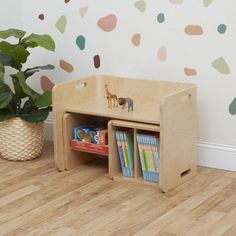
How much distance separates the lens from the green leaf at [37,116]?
9.93 feet

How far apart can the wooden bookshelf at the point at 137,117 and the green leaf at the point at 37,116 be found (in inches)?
5.5

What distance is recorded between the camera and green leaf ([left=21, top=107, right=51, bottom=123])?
3.03 m

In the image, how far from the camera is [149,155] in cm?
270

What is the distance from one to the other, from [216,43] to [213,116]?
36 centimetres

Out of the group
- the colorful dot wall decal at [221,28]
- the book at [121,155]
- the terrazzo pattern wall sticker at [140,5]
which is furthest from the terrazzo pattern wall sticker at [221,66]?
the book at [121,155]

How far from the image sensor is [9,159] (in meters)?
3.16

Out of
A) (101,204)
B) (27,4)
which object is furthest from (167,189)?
(27,4)

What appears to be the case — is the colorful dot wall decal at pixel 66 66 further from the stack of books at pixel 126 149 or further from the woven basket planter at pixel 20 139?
the stack of books at pixel 126 149

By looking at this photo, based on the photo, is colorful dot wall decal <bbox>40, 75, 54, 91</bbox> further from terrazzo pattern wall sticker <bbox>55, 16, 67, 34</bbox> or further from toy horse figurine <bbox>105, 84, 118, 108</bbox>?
toy horse figurine <bbox>105, 84, 118, 108</bbox>

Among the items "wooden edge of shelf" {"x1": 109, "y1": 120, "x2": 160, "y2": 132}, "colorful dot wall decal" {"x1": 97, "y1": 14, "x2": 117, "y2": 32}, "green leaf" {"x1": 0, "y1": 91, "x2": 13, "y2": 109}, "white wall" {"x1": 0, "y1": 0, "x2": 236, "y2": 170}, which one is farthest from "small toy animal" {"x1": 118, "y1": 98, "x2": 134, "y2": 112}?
"green leaf" {"x1": 0, "y1": 91, "x2": 13, "y2": 109}

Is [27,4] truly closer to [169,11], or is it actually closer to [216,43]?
[169,11]

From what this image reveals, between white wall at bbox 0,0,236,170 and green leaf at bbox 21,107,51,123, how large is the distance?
365 millimetres

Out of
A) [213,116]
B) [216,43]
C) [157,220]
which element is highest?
[216,43]

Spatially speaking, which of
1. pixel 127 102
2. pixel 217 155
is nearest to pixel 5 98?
pixel 127 102
